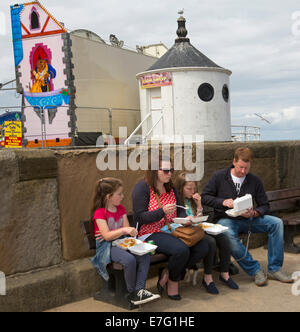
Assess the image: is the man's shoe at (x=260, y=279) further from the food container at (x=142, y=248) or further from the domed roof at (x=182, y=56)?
the domed roof at (x=182, y=56)

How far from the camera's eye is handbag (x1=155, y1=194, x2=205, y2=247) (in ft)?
13.2

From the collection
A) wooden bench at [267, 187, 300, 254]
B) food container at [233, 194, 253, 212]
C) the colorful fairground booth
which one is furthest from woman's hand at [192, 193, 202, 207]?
the colorful fairground booth

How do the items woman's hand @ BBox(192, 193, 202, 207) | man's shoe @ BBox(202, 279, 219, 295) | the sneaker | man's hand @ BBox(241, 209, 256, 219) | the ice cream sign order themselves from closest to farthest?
the sneaker → man's shoe @ BBox(202, 279, 219, 295) → woman's hand @ BBox(192, 193, 202, 207) → man's hand @ BBox(241, 209, 256, 219) → the ice cream sign

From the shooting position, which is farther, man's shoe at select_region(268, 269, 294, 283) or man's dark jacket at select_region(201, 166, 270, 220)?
man's dark jacket at select_region(201, 166, 270, 220)

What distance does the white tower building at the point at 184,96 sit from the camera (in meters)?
10.6

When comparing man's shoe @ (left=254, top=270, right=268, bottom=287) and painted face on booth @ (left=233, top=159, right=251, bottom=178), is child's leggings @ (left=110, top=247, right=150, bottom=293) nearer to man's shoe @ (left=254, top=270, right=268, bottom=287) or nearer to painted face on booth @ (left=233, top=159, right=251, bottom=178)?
man's shoe @ (left=254, top=270, right=268, bottom=287)

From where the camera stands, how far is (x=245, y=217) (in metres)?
4.71

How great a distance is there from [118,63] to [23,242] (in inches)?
325

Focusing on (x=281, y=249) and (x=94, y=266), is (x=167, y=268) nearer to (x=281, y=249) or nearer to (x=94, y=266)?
(x=94, y=266)

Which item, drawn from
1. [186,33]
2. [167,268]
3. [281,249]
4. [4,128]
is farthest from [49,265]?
[186,33]

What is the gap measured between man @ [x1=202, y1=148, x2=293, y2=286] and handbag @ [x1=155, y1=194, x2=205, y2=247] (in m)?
0.56

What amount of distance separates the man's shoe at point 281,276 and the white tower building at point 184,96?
638 cm
